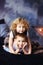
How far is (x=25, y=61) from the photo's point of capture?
0.91 meters

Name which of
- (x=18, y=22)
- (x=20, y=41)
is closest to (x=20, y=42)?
(x=20, y=41)

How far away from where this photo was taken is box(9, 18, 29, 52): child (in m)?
0.90

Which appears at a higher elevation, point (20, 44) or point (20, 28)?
point (20, 28)

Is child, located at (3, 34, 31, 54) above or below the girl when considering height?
below

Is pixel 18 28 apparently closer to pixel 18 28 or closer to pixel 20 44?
pixel 18 28

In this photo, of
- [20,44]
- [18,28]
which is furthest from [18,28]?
[20,44]

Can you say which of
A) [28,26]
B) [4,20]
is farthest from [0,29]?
[28,26]

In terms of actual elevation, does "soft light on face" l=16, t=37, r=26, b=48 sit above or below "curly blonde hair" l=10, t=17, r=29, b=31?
below

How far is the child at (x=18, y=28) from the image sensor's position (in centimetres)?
90

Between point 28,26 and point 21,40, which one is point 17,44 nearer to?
point 21,40

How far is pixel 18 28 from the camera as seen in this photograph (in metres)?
0.90

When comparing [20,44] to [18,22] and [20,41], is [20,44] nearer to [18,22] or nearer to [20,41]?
[20,41]

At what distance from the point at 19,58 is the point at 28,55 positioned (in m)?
0.06

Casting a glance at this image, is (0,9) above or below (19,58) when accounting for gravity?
above
